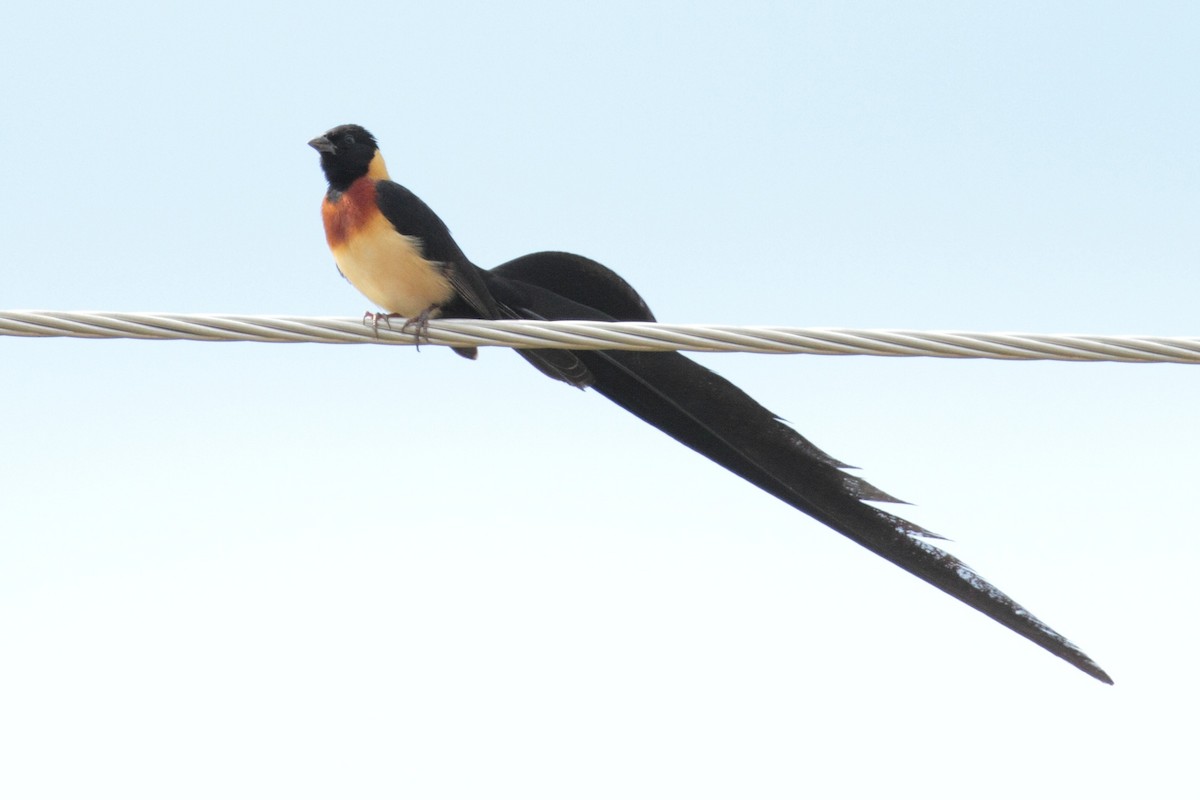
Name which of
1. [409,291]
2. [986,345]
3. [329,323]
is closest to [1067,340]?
[986,345]

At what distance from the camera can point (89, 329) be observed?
2.54 meters

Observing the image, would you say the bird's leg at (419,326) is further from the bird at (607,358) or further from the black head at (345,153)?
the black head at (345,153)

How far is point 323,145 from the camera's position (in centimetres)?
396

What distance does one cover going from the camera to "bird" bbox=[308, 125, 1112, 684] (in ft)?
9.78

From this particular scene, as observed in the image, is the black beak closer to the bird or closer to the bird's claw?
the bird

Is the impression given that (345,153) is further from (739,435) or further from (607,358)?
(739,435)

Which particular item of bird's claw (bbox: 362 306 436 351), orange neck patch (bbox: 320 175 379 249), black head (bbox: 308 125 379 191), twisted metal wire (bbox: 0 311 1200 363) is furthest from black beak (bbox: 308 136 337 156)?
twisted metal wire (bbox: 0 311 1200 363)

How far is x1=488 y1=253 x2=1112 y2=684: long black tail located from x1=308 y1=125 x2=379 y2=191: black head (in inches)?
24.5

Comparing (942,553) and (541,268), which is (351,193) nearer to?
(541,268)

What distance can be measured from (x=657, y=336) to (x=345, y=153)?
5.88 ft

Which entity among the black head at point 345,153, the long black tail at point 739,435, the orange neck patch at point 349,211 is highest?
the black head at point 345,153

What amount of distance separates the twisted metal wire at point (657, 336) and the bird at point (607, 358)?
521 millimetres

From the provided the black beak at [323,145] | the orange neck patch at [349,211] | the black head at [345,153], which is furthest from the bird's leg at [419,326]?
the black beak at [323,145]

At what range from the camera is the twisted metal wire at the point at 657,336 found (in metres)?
2.41
